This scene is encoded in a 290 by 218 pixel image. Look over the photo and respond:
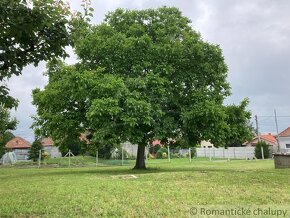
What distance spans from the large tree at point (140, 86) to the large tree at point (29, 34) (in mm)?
11254

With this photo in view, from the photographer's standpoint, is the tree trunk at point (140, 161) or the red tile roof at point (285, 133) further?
the red tile roof at point (285, 133)

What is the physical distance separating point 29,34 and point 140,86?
13499 mm

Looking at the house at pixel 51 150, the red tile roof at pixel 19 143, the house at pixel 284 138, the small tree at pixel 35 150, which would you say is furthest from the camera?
the red tile roof at pixel 19 143

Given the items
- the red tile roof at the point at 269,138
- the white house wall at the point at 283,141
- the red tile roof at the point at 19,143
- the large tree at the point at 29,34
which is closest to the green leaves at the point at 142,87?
the large tree at the point at 29,34

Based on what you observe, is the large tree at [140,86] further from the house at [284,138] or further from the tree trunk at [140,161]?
the house at [284,138]

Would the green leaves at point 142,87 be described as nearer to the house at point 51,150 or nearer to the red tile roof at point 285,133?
the house at point 51,150

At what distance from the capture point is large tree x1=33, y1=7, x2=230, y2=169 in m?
18.5

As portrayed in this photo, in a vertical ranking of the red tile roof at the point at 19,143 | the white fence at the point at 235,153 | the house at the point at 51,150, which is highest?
the red tile roof at the point at 19,143

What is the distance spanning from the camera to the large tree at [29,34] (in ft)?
17.7

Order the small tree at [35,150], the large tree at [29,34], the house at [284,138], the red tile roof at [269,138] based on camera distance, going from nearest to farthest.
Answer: the large tree at [29,34] < the small tree at [35,150] < the house at [284,138] < the red tile roof at [269,138]

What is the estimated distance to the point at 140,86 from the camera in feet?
62.8

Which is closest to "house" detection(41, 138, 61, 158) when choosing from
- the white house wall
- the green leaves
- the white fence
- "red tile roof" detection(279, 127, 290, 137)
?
the white fence

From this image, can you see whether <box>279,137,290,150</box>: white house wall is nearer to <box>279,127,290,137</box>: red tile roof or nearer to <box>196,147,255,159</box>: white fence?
<box>279,127,290,137</box>: red tile roof

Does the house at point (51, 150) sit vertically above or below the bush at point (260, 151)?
above
